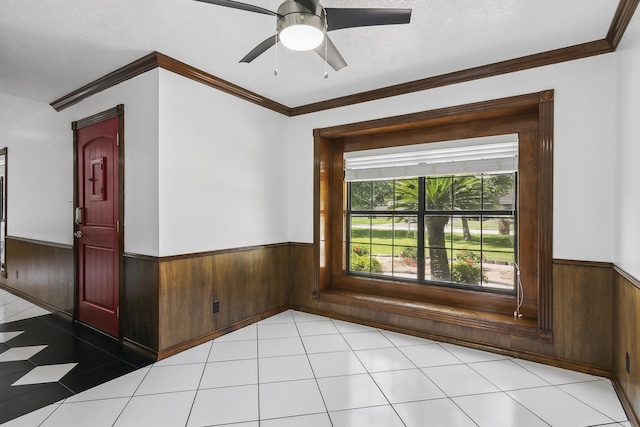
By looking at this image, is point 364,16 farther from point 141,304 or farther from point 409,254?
point 141,304

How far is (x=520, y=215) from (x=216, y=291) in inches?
121

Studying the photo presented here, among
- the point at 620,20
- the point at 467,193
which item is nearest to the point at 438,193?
the point at 467,193

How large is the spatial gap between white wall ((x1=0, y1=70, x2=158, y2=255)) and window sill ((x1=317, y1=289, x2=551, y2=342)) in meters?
2.13

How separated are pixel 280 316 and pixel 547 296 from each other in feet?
9.00

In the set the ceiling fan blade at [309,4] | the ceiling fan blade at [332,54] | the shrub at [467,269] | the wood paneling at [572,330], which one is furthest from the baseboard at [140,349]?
the shrub at [467,269]

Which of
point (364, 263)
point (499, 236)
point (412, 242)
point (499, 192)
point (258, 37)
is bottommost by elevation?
point (364, 263)

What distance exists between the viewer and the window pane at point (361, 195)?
4.13 m

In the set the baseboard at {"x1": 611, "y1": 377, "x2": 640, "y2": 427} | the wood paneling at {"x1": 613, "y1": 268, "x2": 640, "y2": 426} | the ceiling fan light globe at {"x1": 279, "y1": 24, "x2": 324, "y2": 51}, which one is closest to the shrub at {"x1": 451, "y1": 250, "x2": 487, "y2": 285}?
the wood paneling at {"x1": 613, "y1": 268, "x2": 640, "y2": 426}

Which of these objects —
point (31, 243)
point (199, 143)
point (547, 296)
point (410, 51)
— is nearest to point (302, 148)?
point (199, 143)

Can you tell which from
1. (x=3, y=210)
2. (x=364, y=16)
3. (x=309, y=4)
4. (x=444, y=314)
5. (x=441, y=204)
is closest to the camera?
(x=309, y=4)

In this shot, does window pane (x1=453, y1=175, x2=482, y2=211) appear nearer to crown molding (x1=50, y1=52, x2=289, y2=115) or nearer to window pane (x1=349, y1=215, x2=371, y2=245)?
window pane (x1=349, y1=215, x2=371, y2=245)

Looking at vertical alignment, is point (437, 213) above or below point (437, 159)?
below

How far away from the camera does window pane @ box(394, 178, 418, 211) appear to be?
12.5ft

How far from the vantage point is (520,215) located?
310 centimetres
